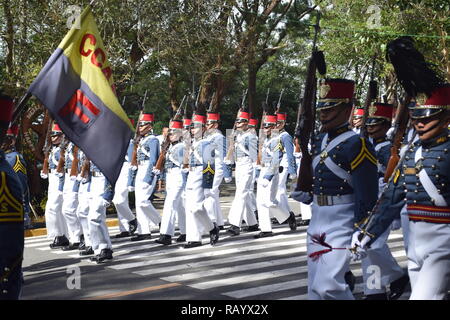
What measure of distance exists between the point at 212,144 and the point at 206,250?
2.01 metres

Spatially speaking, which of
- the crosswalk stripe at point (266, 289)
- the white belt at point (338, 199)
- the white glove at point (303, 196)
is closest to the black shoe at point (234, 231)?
the crosswalk stripe at point (266, 289)

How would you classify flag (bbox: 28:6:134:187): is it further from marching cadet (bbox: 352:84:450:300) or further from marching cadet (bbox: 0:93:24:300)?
marching cadet (bbox: 352:84:450:300)

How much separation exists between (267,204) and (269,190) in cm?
36

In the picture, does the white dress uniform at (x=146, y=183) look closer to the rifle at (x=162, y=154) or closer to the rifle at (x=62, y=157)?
the rifle at (x=162, y=154)

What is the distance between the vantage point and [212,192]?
1338 centimetres

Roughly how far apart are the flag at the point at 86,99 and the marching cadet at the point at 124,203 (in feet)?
23.2

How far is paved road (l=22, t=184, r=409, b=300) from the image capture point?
8211 millimetres

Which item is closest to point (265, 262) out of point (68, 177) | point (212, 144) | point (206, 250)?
point (206, 250)

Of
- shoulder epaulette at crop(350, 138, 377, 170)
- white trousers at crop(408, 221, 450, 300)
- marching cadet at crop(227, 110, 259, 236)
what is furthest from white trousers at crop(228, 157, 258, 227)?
white trousers at crop(408, 221, 450, 300)

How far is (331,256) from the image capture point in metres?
5.73

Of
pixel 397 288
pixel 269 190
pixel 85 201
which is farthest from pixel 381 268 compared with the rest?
pixel 269 190

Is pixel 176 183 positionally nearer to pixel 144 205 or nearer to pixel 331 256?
pixel 144 205

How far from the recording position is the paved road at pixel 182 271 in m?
8.21
